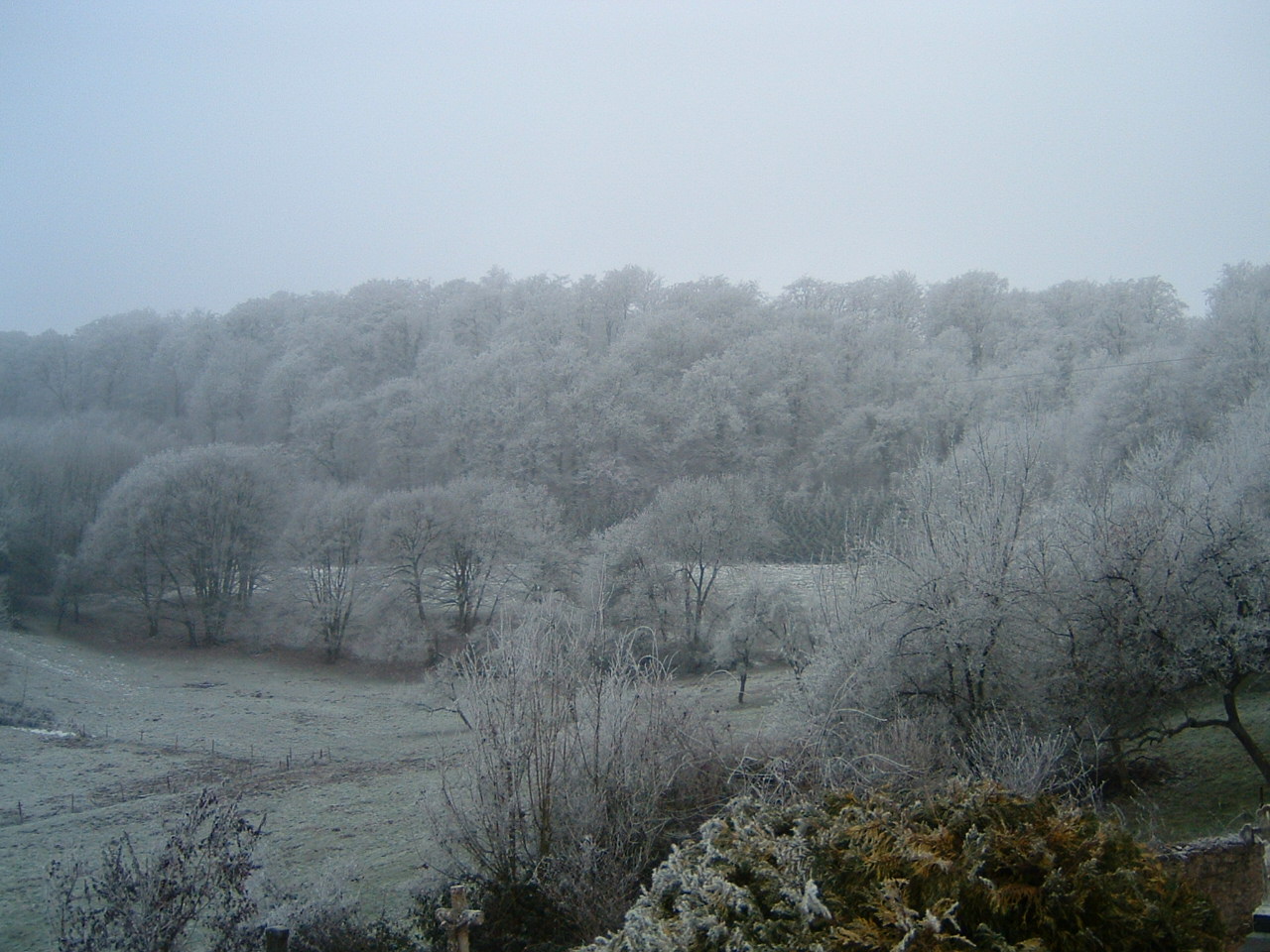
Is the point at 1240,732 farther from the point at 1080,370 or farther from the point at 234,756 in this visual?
the point at 1080,370

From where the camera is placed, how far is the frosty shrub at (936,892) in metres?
3.78

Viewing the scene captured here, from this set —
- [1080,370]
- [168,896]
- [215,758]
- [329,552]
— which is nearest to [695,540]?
[329,552]

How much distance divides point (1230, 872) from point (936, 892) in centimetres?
366

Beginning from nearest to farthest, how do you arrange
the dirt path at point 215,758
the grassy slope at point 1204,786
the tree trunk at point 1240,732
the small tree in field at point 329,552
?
the dirt path at point 215,758, the grassy slope at point 1204,786, the tree trunk at point 1240,732, the small tree in field at point 329,552

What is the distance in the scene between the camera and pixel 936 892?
3922mm

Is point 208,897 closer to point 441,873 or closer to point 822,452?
point 441,873

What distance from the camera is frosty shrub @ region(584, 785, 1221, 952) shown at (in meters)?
3.78

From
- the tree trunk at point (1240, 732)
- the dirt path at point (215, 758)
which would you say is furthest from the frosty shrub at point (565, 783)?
the tree trunk at point (1240, 732)

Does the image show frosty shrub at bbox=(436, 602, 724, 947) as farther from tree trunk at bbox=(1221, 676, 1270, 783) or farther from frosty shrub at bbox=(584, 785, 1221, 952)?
tree trunk at bbox=(1221, 676, 1270, 783)

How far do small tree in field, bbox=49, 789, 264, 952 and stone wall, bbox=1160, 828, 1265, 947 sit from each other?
744 cm

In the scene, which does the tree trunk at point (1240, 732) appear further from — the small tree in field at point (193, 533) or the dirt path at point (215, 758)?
the small tree in field at point (193, 533)

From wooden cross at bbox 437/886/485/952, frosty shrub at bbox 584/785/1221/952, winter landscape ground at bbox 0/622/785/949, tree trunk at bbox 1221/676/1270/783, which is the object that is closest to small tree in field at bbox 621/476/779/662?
winter landscape ground at bbox 0/622/785/949

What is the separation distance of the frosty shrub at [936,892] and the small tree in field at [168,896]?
15.4ft

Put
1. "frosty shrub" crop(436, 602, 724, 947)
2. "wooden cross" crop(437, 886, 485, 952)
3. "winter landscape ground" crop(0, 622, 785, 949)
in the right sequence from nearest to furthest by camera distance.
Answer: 1. "wooden cross" crop(437, 886, 485, 952)
2. "frosty shrub" crop(436, 602, 724, 947)
3. "winter landscape ground" crop(0, 622, 785, 949)
